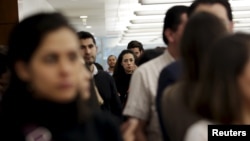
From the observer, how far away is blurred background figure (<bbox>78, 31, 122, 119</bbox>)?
4004 mm

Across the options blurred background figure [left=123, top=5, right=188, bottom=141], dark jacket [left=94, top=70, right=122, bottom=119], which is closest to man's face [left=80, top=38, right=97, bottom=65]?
dark jacket [left=94, top=70, right=122, bottom=119]

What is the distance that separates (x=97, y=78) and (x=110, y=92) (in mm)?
182

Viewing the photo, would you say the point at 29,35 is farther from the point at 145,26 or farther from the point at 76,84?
the point at 145,26

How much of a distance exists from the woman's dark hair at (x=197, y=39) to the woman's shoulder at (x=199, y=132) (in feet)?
0.63

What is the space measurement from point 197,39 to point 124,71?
4.02m

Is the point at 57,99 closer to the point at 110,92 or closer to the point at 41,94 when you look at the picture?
the point at 41,94

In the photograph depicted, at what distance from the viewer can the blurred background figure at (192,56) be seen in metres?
1.78

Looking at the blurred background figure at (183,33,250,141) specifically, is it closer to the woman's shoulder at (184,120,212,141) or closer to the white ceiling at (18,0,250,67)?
the woman's shoulder at (184,120,212,141)

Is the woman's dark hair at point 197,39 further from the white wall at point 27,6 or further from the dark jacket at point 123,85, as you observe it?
the white wall at point 27,6

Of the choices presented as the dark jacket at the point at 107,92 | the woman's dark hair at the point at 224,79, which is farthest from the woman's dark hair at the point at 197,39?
the dark jacket at the point at 107,92

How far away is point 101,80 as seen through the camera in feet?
13.7

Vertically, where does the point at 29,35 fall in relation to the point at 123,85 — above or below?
above

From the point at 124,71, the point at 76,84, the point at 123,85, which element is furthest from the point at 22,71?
the point at 124,71

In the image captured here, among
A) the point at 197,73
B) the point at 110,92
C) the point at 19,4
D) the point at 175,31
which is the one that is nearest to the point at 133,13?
the point at 19,4
